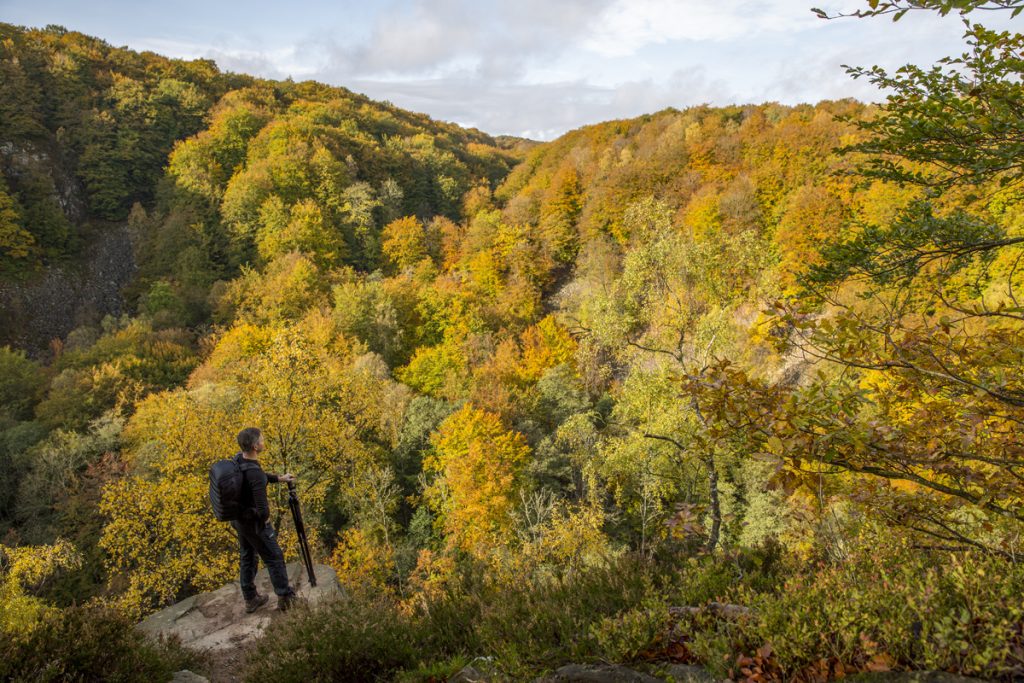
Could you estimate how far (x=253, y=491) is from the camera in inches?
223

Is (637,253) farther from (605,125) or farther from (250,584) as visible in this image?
(605,125)

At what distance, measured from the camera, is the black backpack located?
18.2 ft

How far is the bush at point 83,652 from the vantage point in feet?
11.9

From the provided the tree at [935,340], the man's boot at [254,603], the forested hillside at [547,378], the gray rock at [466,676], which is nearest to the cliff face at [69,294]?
the forested hillside at [547,378]

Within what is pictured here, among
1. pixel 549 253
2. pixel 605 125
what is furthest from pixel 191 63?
pixel 549 253

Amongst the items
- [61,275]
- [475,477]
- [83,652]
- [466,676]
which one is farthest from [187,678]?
[61,275]

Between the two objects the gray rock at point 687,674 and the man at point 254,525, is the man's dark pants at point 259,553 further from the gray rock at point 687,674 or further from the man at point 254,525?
the gray rock at point 687,674

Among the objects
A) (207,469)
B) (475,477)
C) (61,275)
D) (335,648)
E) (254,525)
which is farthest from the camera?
(61,275)

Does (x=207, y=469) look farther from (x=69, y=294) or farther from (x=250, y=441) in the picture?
(x=69, y=294)

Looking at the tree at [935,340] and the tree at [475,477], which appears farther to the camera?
the tree at [475,477]

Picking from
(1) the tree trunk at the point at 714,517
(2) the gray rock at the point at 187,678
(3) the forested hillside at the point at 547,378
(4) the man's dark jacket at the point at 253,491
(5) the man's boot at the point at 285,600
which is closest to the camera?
(3) the forested hillside at the point at 547,378

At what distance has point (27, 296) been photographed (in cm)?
3838

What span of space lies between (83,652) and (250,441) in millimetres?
2261

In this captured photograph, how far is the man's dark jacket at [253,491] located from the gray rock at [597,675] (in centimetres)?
388
